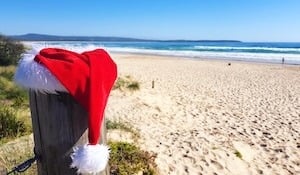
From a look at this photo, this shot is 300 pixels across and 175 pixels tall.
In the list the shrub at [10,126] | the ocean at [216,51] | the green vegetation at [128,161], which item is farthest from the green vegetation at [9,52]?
the green vegetation at [128,161]

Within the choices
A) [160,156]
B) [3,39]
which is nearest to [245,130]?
[160,156]

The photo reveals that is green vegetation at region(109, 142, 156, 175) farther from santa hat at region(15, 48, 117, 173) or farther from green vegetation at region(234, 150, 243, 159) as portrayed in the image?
santa hat at region(15, 48, 117, 173)

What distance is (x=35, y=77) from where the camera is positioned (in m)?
1.29

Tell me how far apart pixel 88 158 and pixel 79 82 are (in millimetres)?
285

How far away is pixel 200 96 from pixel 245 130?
4.33 meters

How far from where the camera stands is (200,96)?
443 inches

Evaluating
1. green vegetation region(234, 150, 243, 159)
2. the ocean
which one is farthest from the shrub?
green vegetation region(234, 150, 243, 159)

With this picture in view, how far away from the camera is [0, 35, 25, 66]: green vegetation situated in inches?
512

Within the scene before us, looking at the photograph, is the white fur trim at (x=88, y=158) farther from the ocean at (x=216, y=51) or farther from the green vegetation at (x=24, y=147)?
the green vegetation at (x=24, y=147)

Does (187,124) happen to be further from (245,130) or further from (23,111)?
(23,111)

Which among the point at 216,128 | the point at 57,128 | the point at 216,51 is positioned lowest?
the point at 216,51

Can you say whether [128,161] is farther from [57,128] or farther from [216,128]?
[216,128]

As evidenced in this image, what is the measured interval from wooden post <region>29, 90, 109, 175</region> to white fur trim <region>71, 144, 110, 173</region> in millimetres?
41

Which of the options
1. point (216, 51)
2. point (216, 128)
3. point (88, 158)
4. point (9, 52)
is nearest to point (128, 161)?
point (88, 158)
